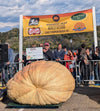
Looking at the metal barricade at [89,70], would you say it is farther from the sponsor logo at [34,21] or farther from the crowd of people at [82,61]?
the sponsor logo at [34,21]

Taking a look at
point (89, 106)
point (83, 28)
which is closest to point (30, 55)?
point (83, 28)

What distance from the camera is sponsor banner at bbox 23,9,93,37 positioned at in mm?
8928

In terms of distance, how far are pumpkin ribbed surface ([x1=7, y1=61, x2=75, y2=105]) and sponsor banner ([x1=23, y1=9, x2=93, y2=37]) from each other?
14.3 feet

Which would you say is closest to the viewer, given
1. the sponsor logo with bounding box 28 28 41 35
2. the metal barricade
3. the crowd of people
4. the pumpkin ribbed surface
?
the pumpkin ribbed surface

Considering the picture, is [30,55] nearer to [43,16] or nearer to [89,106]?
[43,16]

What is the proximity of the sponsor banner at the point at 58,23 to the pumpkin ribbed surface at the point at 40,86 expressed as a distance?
4.36 meters

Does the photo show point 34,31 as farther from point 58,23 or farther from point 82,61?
point 82,61

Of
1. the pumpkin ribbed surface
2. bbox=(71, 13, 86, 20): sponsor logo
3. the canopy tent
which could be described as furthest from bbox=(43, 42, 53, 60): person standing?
the pumpkin ribbed surface

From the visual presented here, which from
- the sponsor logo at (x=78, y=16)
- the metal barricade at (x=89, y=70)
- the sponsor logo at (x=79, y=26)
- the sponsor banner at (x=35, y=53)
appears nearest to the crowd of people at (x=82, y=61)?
the metal barricade at (x=89, y=70)

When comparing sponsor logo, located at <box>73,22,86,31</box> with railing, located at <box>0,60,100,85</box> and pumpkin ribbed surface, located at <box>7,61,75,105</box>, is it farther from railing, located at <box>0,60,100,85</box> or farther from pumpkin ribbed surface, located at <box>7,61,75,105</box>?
pumpkin ribbed surface, located at <box>7,61,75,105</box>

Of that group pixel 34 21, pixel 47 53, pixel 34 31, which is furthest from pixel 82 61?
pixel 34 21

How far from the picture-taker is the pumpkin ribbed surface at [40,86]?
15.9ft

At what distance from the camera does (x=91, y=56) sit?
9016mm

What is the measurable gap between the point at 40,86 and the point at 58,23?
16.7 ft
